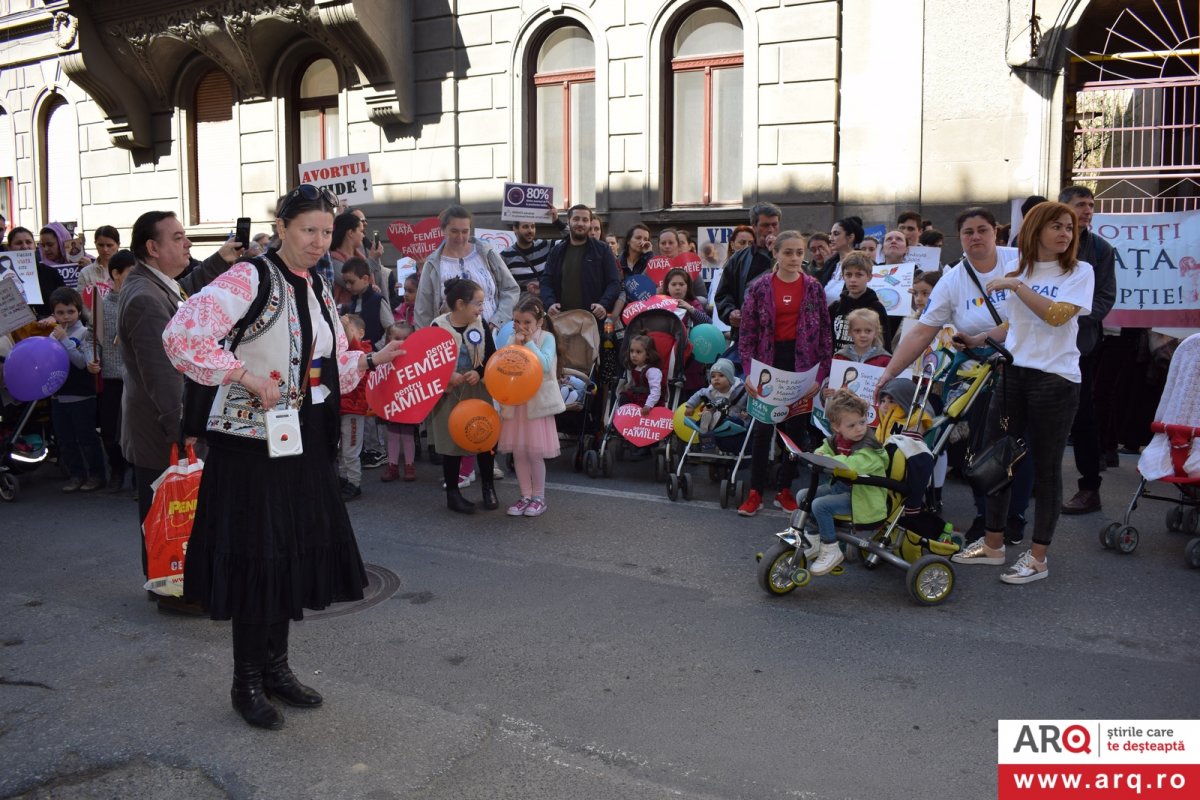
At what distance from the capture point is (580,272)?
9875mm

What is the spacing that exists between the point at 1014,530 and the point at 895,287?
9.75 ft

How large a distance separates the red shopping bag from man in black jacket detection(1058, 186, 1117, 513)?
16.3ft

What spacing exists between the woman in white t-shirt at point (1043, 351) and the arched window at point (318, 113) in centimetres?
1419

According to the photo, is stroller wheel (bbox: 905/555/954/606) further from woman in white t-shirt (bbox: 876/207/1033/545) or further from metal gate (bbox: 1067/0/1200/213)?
metal gate (bbox: 1067/0/1200/213)

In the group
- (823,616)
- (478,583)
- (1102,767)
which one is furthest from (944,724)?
(478,583)

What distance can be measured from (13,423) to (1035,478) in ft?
25.6

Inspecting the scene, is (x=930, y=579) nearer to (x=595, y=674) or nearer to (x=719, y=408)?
(x=595, y=674)

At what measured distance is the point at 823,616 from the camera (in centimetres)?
530

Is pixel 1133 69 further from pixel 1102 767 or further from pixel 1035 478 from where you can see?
pixel 1102 767

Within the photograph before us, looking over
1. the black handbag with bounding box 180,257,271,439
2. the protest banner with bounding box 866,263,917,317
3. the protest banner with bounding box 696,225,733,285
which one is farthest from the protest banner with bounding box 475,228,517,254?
the black handbag with bounding box 180,257,271,439

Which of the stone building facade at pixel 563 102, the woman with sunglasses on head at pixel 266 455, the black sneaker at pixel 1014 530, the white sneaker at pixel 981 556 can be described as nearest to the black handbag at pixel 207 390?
the woman with sunglasses on head at pixel 266 455

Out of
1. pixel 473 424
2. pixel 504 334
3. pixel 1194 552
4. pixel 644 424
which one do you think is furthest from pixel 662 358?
pixel 1194 552

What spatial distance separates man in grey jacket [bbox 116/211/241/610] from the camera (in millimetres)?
5520

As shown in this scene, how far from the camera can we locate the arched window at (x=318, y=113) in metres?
18.0
